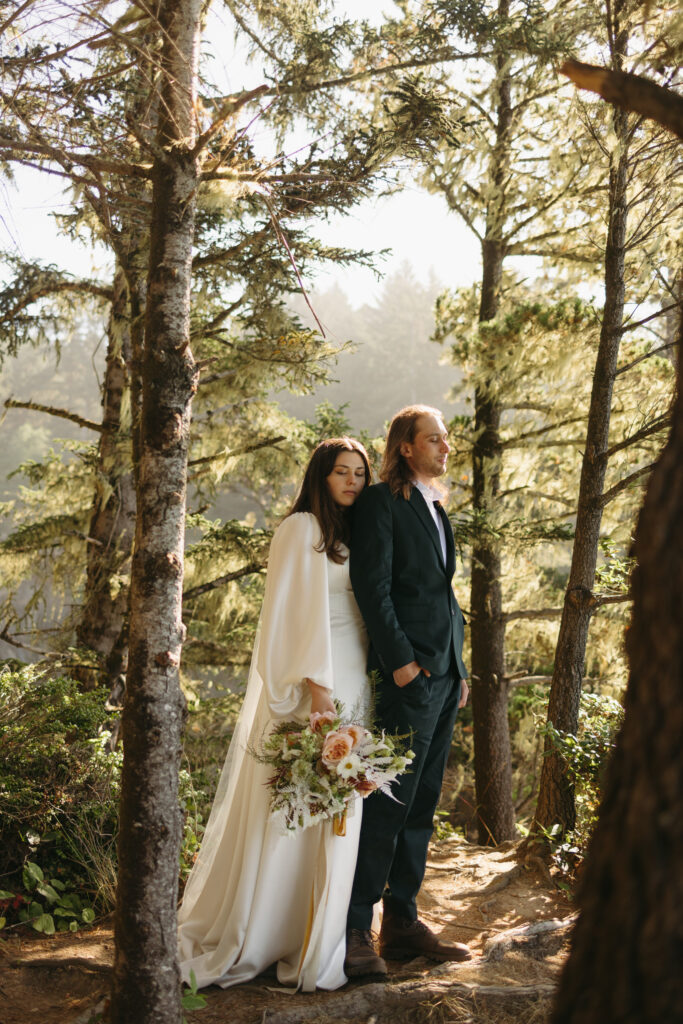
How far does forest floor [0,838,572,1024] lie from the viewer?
2.74m

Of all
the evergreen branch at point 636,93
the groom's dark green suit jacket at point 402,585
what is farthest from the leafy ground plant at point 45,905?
the evergreen branch at point 636,93

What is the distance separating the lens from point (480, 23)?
421 centimetres

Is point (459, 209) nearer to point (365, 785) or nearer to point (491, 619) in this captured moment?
point (491, 619)

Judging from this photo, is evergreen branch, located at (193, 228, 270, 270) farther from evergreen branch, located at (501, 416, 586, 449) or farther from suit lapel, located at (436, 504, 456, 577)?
evergreen branch, located at (501, 416, 586, 449)

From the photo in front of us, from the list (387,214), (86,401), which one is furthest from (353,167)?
(86,401)

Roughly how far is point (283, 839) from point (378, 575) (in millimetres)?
1113

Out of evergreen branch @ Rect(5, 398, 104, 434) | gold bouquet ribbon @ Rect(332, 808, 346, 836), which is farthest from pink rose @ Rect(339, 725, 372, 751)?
evergreen branch @ Rect(5, 398, 104, 434)

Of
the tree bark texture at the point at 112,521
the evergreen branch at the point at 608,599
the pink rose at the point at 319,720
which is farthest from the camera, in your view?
the tree bark texture at the point at 112,521

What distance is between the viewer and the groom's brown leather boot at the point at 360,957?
304cm

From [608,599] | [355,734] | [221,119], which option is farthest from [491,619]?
[221,119]

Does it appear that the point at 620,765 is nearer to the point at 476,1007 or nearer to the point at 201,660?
the point at 476,1007

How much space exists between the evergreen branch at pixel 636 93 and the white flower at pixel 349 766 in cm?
211

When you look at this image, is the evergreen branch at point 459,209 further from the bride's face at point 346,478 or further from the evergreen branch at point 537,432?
the bride's face at point 346,478

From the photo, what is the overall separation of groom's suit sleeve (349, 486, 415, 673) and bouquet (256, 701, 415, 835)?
0.38 metres
